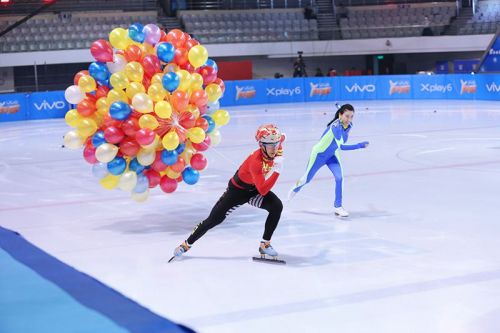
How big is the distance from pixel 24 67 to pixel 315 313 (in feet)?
105

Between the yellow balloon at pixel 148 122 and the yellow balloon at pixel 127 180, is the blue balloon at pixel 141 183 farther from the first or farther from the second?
the yellow balloon at pixel 148 122

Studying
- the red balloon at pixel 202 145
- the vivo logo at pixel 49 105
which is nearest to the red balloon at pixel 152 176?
the red balloon at pixel 202 145

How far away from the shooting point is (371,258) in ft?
25.5

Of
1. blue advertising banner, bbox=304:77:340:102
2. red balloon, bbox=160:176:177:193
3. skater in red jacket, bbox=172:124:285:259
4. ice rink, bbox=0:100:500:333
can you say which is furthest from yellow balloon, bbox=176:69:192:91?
blue advertising banner, bbox=304:77:340:102

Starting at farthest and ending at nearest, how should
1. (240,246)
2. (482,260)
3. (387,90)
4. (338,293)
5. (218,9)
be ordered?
(218,9) < (387,90) < (240,246) < (482,260) < (338,293)

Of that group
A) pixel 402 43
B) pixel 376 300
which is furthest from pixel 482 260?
pixel 402 43

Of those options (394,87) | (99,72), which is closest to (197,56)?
(99,72)

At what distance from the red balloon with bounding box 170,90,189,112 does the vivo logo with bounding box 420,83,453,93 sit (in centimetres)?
2381

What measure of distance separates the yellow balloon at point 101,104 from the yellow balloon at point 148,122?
0.52 metres

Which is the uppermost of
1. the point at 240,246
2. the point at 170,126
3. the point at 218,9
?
the point at 218,9

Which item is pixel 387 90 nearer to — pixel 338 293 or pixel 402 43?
pixel 402 43

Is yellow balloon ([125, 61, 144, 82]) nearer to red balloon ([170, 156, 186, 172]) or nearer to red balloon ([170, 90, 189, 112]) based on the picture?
red balloon ([170, 90, 189, 112])

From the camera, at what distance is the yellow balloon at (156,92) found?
8.74 m

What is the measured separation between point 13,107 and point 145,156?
22.4m
